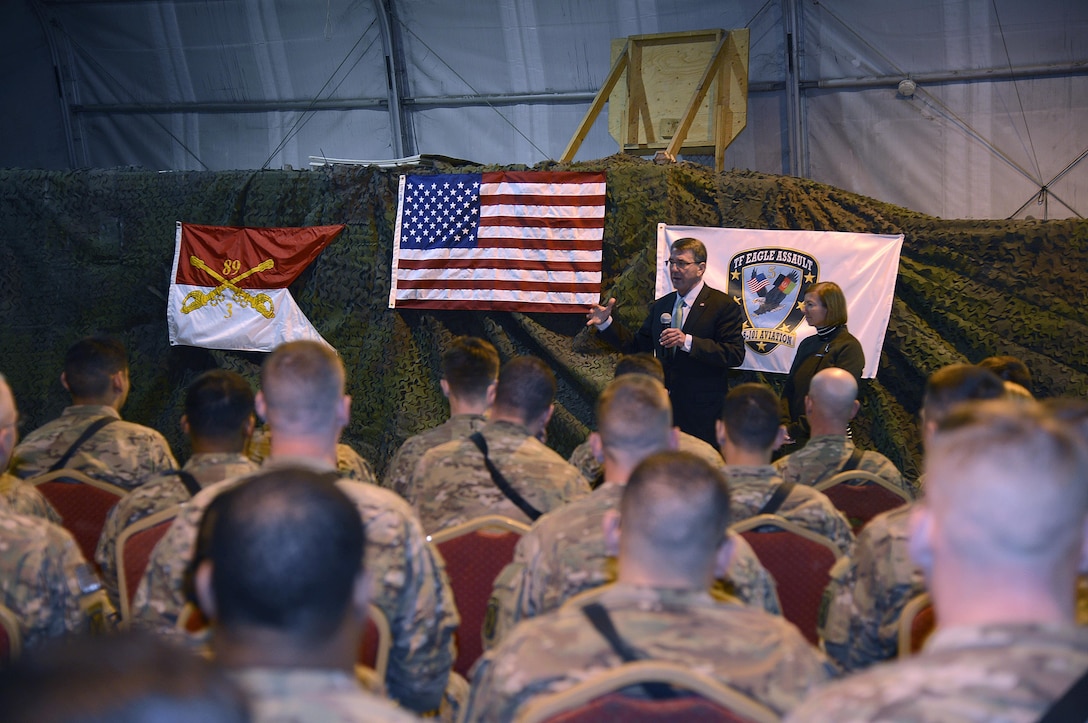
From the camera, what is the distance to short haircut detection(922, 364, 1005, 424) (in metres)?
3.09

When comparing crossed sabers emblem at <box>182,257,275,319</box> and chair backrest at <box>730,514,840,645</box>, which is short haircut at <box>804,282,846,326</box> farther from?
crossed sabers emblem at <box>182,257,275,319</box>

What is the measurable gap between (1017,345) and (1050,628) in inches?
214

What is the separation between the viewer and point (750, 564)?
7.88 feet

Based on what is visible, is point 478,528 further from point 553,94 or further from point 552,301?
point 553,94

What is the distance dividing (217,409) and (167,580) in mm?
988

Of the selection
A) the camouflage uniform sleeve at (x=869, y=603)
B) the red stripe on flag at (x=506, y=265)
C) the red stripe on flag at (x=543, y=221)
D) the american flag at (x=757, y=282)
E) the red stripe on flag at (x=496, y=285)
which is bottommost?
the camouflage uniform sleeve at (x=869, y=603)

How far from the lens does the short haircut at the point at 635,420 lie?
111 inches

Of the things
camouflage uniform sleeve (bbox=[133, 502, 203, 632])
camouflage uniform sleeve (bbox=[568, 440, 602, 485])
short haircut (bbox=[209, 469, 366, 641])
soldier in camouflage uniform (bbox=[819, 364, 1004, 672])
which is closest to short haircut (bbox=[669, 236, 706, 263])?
camouflage uniform sleeve (bbox=[568, 440, 602, 485])

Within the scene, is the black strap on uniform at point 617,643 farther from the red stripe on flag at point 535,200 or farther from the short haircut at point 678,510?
the red stripe on flag at point 535,200

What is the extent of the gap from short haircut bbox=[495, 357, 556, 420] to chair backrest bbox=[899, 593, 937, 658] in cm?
164

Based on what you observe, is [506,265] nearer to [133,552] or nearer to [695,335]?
[695,335]

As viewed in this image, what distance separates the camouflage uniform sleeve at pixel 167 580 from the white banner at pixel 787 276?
4.67 meters

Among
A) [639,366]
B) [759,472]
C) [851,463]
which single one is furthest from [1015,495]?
[639,366]

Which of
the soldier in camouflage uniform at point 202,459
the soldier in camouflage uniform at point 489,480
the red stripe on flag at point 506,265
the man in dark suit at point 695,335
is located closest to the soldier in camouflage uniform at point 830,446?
the soldier in camouflage uniform at point 489,480
